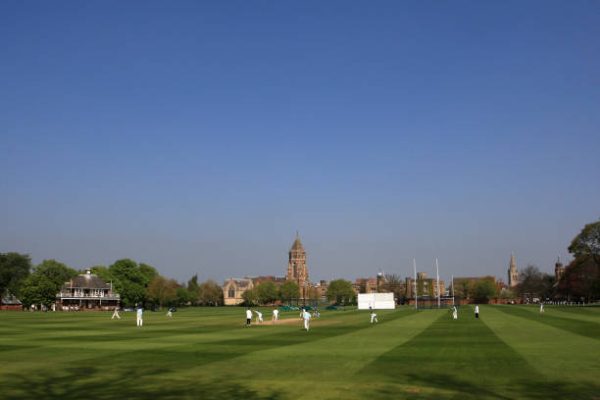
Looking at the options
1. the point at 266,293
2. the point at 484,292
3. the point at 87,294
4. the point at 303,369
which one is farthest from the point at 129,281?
the point at 303,369

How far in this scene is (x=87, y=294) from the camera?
160m

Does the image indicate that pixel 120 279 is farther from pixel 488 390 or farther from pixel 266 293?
pixel 488 390

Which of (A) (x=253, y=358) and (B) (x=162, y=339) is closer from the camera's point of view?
(A) (x=253, y=358)

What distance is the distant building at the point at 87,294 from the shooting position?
157125 mm

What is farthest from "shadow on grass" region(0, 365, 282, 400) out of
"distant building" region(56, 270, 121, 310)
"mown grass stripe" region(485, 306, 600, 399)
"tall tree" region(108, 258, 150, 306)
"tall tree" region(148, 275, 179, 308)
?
"distant building" region(56, 270, 121, 310)

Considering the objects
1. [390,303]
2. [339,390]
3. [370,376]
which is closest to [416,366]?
[370,376]

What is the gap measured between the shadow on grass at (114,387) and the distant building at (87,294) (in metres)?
144

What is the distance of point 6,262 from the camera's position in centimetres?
15212

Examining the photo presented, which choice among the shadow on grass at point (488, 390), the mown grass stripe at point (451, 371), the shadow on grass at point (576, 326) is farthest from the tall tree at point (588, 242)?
the shadow on grass at point (488, 390)

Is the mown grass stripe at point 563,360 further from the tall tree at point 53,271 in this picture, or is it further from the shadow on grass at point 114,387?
the tall tree at point 53,271

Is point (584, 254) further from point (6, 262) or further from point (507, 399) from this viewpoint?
point (6, 262)

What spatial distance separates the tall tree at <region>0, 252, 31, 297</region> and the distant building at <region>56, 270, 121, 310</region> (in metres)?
11.5

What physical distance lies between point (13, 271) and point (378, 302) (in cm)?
9782

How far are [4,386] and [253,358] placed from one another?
1095cm
